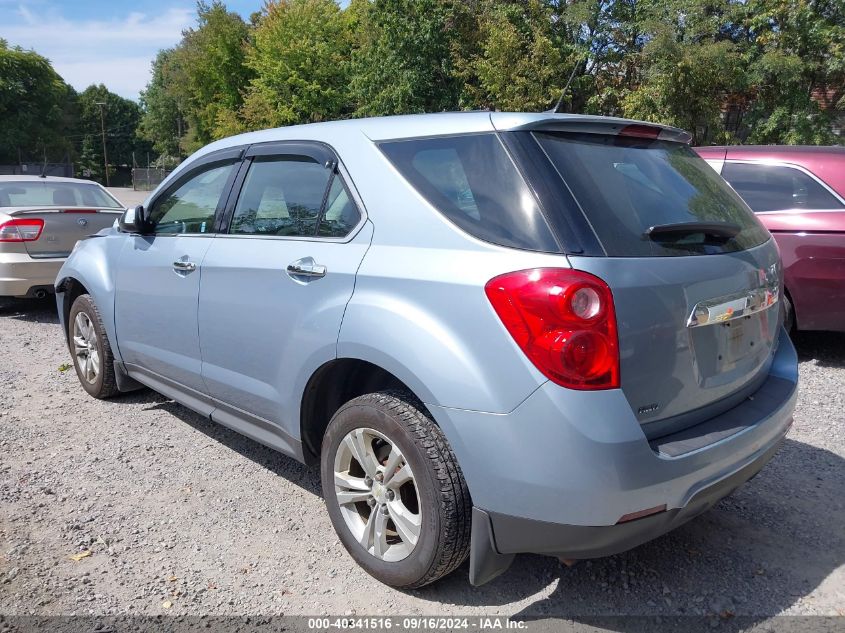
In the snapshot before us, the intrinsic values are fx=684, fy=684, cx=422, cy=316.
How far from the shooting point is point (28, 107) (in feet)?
223

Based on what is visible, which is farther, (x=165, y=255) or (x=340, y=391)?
(x=165, y=255)

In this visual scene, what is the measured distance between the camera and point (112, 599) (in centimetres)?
266

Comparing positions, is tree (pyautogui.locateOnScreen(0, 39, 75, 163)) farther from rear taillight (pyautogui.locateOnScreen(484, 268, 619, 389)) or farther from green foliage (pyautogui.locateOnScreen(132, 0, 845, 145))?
rear taillight (pyautogui.locateOnScreen(484, 268, 619, 389))

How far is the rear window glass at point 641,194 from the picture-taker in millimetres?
2330

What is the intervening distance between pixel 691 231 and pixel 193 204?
268 cm

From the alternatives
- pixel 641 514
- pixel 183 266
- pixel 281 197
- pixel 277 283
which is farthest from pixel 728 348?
pixel 183 266

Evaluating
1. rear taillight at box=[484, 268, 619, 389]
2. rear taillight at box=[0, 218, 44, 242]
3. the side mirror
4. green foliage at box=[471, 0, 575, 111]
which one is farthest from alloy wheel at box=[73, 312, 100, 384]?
green foliage at box=[471, 0, 575, 111]

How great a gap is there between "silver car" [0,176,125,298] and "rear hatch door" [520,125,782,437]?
6.58 metres

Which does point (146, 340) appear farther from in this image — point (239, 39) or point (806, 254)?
point (239, 39)

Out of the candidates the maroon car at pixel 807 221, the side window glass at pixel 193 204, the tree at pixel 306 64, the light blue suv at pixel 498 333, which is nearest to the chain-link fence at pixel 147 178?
the tree at pixel 306 64

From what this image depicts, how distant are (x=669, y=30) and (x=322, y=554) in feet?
68.0

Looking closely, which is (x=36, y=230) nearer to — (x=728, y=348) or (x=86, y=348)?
(x=86, y=348)

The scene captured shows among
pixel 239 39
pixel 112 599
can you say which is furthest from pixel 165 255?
pixel 239 39

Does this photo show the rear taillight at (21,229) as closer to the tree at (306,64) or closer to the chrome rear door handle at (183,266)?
the chrome rear door handle at (183,266)
